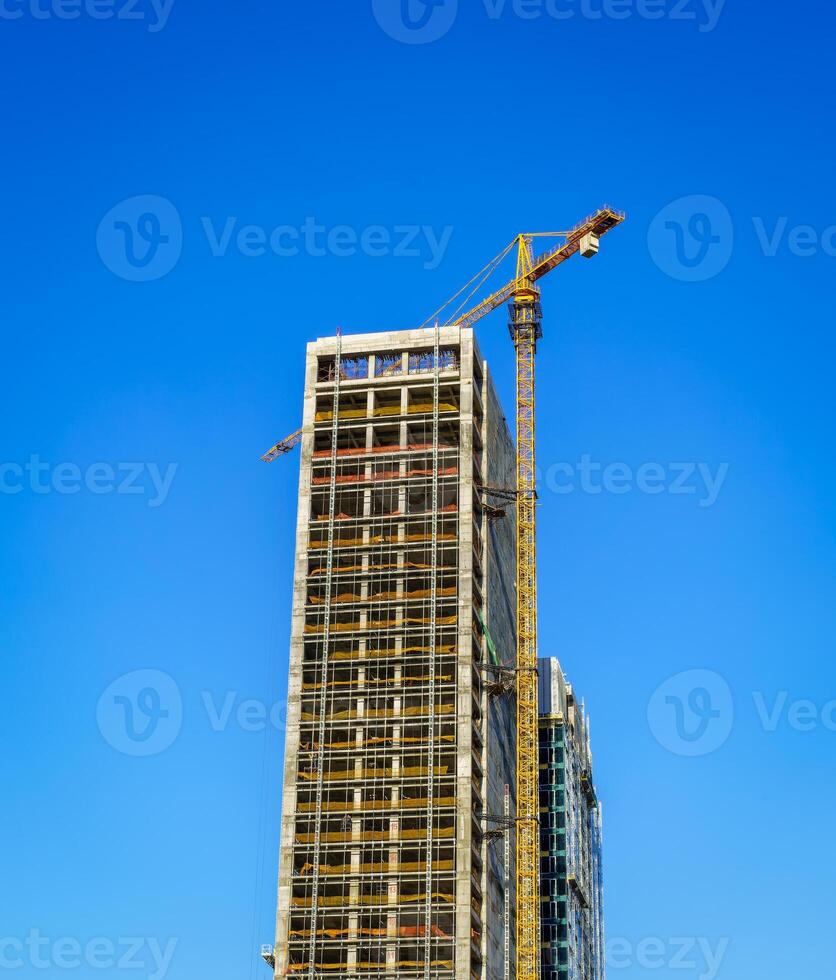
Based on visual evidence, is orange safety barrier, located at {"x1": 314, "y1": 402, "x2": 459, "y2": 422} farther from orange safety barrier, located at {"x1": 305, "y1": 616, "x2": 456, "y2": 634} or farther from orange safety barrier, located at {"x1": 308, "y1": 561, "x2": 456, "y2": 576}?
orange safety barrier, located at {"x1": 305, "y1": 616, "x2": 456, "y2": 634}

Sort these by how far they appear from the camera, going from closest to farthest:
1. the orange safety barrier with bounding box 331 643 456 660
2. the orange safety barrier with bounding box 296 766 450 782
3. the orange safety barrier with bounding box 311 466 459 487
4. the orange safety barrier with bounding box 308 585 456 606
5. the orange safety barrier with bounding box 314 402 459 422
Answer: the orange safety barrier with bounding box 296 766 450 782, the orange safety barrier with bounding box 331 643 456 660, the orange safety barrier with bounding box 308 585 456 606, the orange safety barrier with bounding box 311 466 459 487, the orange safety barrier with bounding box 314 402 459 422

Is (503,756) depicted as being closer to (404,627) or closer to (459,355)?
(404,627)

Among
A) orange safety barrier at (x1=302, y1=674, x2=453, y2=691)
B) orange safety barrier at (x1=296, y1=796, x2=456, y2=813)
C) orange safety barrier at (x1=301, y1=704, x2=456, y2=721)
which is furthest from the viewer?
orange safety barrier at (x1=302, y1=674, x2=453, y2=691)

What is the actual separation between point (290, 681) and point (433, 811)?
2106 centimetres

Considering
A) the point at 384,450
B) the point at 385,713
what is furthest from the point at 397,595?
the point at 384,450

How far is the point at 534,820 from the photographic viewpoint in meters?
192

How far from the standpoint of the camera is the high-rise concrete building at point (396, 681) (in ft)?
557

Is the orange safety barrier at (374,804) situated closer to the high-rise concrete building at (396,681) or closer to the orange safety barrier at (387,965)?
the high-rise concrete building at (396,681)

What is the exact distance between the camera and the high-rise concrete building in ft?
557

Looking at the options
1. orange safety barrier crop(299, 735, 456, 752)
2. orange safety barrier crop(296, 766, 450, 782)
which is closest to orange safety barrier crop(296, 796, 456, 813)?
orange safety barrier crop(296, 766, 450, 782)

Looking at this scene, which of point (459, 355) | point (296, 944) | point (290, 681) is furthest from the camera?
point (459, 355)

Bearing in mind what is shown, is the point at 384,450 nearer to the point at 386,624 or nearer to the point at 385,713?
the point at 386,624

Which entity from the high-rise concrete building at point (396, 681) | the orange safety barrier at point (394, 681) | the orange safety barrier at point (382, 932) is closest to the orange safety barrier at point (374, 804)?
the high-rise concrete building at point (396, 681)

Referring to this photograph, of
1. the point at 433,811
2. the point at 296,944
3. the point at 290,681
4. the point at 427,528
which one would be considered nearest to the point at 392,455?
the point at 427,528
